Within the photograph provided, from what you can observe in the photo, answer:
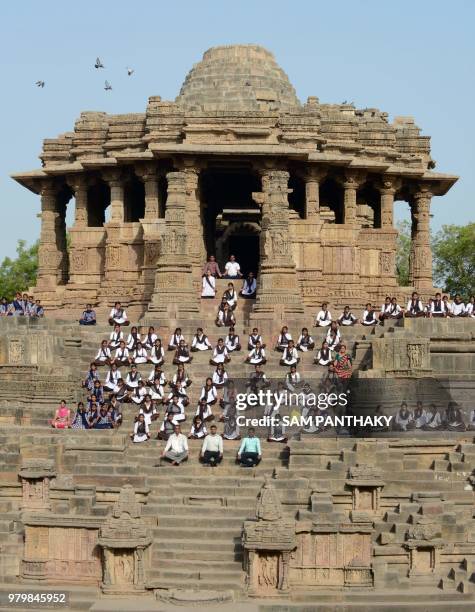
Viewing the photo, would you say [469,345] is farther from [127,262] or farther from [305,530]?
[127,262]

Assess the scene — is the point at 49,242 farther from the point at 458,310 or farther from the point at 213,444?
the point at 213,444

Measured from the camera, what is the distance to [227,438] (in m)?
29.1

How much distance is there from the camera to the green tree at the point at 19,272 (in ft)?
222

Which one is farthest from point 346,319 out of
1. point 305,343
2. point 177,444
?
point 177,444

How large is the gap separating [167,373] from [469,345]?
650cm

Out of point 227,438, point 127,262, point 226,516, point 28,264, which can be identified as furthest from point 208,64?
point 28,264

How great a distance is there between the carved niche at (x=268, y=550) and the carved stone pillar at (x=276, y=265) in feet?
35.3

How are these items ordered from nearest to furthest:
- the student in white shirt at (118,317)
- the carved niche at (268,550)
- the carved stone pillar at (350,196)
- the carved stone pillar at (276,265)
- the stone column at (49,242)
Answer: the carved niche at (268,550), the student in white shirt at (118,317), the carved stone pillar at (276,265), the carved stone pillar at (350,196), the stone column at (49,242)

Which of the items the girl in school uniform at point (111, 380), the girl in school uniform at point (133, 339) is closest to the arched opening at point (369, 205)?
the girl in school uniform at point (133, 339)

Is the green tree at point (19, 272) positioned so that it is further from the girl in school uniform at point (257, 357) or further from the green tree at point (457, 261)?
the girl in school uniform at point (257, 357)

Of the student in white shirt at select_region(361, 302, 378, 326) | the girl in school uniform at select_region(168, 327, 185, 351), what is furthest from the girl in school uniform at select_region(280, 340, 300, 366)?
the student in white shirt at select_region(361, 302, 378, 326)

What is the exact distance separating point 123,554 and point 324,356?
8907 millimetres

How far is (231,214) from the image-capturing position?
150ft

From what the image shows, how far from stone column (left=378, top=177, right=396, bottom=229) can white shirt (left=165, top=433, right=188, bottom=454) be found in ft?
49.8
